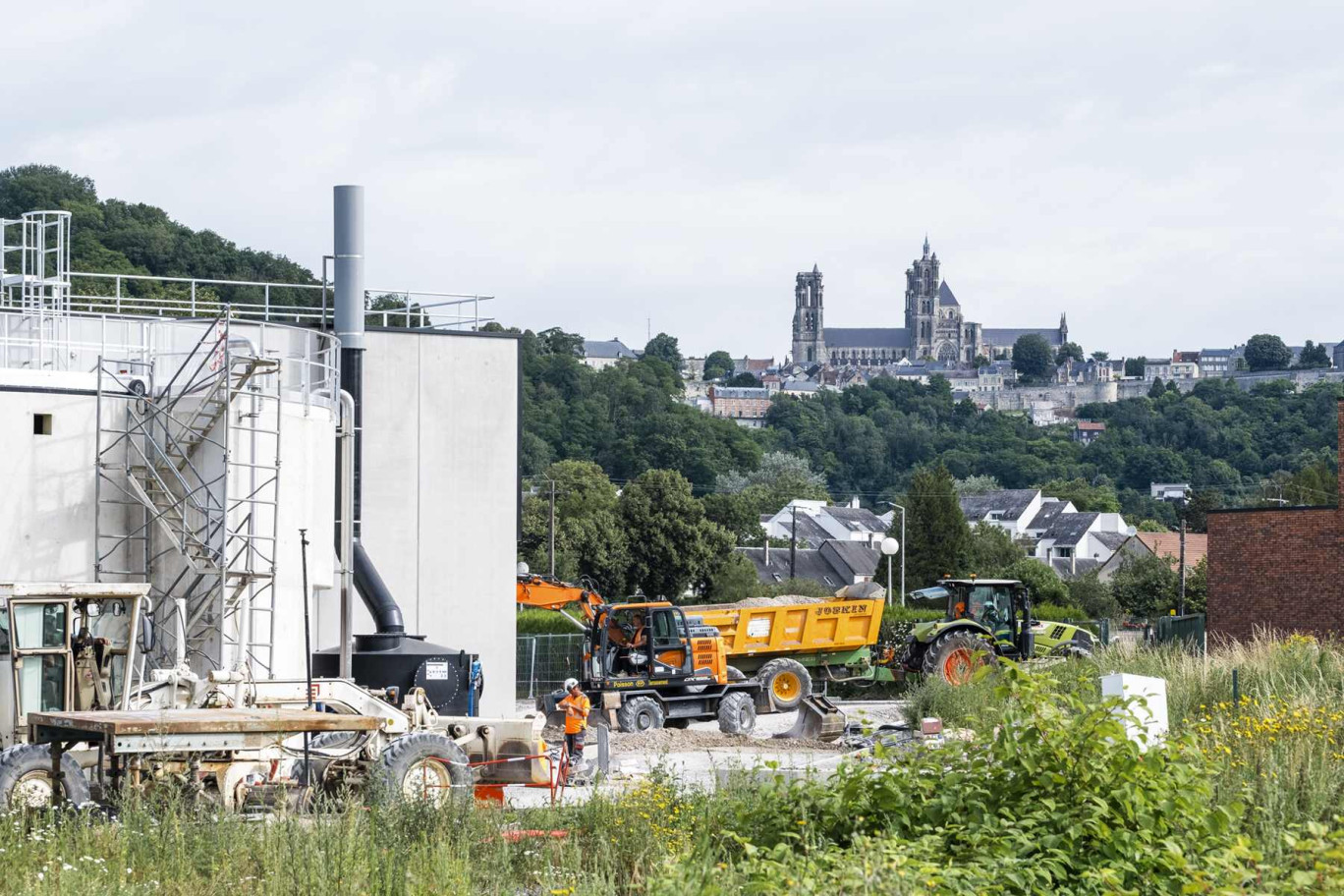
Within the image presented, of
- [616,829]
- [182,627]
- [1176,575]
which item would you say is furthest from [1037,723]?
[1176,575]

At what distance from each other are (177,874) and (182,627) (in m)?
11.3

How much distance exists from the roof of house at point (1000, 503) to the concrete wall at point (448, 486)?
110m

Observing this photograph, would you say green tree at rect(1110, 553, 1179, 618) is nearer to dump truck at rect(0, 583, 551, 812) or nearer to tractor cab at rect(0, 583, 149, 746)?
dump truck at rect(0, 583, 551, 812)

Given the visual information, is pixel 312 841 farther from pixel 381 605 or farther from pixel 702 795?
pixel 381 605

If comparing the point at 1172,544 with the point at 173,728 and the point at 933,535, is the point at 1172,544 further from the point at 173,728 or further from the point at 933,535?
the point at 173,728

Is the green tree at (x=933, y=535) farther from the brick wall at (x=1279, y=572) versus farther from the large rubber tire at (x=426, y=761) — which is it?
the large rubber tire at (x=426, y=761)

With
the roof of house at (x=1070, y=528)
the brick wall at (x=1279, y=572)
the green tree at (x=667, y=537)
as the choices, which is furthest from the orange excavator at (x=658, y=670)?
the roof of house at (x=1070, y=528)

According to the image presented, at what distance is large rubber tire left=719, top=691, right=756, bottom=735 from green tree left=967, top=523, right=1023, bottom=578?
168 ft

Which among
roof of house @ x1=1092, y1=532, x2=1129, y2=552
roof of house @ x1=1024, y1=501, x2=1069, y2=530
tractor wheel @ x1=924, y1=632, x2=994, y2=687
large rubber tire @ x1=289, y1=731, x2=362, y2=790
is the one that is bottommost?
roof of house @ x1=1092, y1=532, x2=1129, y2=552

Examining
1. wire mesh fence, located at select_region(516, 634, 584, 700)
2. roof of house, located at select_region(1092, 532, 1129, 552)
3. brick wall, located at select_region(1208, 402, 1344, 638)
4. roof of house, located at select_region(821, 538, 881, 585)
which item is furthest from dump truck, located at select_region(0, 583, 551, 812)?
roof of house, located at select_region(1092, 532, 1129, 552)

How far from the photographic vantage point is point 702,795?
12758 mm

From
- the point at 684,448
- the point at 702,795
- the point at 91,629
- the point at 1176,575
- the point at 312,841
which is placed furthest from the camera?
the point at 684,448

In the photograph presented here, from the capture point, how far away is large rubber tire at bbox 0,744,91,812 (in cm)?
1372

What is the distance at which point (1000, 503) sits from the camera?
5645 inches
